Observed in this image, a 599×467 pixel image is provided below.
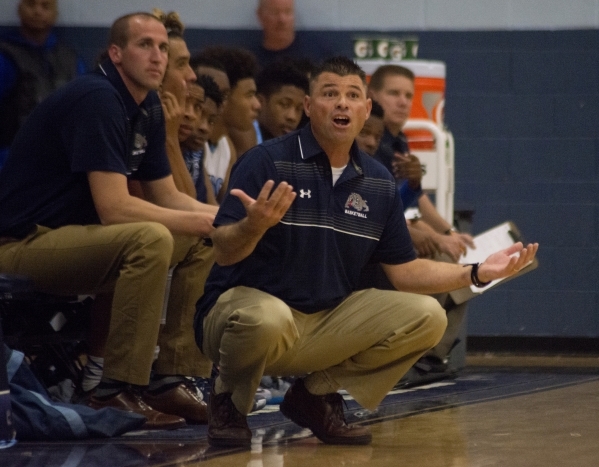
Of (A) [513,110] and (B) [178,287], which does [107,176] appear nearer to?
(B) [178,287]

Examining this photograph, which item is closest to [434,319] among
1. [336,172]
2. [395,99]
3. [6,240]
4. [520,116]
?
[336,172]

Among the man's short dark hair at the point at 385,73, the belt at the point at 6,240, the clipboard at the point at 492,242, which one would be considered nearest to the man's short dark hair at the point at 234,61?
the man's short dark hair at the point at 385,73

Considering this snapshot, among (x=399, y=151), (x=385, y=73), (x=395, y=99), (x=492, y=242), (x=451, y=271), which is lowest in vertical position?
(x=492, y=242)

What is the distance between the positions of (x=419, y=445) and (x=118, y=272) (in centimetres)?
105

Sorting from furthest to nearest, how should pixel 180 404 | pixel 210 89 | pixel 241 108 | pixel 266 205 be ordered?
pixel 241 108
pixel 210 89
pixel 180 404
pixel 266 205

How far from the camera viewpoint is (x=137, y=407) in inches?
144

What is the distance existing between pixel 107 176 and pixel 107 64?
46 centimetres

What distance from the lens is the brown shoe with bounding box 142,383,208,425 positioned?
3791 millimetres

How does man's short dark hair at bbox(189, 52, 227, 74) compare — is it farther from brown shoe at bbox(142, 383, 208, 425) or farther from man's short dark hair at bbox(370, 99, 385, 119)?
brown shoe at bbox(142, 383, 208, 425)

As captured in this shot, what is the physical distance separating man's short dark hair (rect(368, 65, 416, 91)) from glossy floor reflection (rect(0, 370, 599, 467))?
5.02ft

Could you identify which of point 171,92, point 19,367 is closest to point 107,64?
point 171,92

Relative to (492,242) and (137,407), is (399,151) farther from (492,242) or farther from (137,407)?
(137,407)

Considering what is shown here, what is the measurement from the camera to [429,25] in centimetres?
641

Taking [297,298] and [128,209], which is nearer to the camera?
[297,298]
